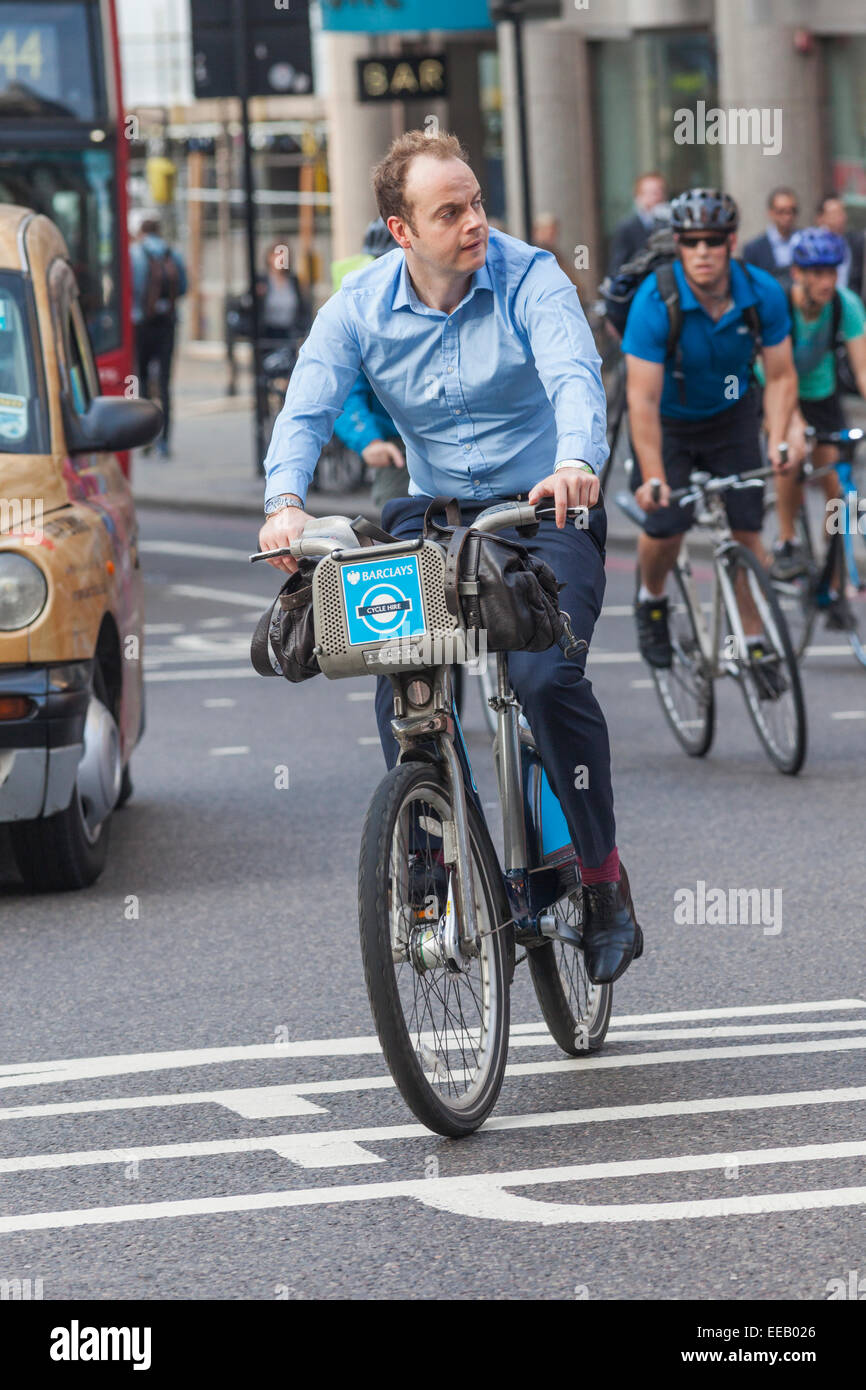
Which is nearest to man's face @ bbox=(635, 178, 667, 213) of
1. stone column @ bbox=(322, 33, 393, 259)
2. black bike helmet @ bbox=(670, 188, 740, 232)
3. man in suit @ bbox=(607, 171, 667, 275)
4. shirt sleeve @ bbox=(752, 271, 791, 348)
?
man in suit @ bbox=(607, 171, 667, 275)

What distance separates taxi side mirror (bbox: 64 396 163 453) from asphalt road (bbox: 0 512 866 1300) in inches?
52.0

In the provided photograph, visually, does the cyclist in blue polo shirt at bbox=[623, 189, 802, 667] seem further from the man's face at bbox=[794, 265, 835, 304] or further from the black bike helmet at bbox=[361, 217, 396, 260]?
the man's face at bbox=[794, 265, 835, 304]

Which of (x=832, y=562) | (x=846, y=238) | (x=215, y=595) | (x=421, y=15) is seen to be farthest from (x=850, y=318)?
(x=421, y=15)

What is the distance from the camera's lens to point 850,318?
1108cm

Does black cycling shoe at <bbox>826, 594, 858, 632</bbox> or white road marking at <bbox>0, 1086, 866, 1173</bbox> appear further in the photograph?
black cycling shoe at <bbox>826, 594, 858, 632</bbox>

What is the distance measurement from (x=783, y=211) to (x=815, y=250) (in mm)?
8804

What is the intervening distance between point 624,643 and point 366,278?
7548mm

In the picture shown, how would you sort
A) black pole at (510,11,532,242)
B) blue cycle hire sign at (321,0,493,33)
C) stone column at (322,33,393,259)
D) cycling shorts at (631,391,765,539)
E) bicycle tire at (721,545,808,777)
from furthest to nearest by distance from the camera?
stone column at (322,33,393,259), blue cycle hire sign at (321,0,493,33), black pole at (510,11,532,242), cycling shorts at (631,391,765,539), bicycle tire at (721,545,808,777)

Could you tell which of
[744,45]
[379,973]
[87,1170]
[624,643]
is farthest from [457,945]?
[744,45]

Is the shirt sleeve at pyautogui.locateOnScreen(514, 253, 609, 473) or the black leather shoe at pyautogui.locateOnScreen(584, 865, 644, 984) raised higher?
the shirt sleeve at pyautogui.locateOnScreen(514, 253, 609, 473)

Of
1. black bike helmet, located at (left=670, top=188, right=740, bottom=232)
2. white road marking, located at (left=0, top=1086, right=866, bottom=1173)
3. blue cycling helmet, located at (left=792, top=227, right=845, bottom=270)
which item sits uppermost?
black bike helmet, located at (left=670, top=188, right=740, bottom=232)

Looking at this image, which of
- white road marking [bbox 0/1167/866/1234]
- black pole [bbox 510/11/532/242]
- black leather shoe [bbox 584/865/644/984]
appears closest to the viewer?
white road marking [bbox 0/1167/866/1234]

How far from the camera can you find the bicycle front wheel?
14.9 feet
